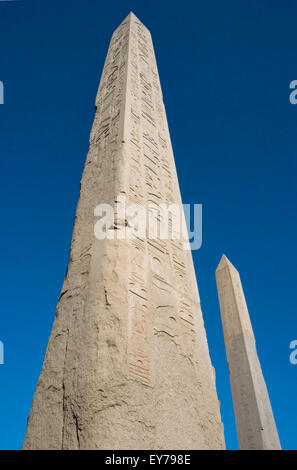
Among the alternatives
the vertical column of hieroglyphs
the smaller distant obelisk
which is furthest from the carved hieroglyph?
the smaller distant obelisk

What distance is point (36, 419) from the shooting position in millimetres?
1988

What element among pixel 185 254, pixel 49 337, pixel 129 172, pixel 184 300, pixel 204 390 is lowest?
pixel 204 390

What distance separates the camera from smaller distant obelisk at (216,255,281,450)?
231 inches

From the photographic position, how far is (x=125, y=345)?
204 centimetres

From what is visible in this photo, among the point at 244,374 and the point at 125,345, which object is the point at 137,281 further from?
the point at 244,374

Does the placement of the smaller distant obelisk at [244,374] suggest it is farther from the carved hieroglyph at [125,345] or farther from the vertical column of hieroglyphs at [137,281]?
the vertical column of hieroglyphs at [137,281]

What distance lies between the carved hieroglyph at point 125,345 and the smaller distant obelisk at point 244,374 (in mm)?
3829

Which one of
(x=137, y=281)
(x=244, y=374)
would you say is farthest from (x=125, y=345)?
(x=244, y=374)

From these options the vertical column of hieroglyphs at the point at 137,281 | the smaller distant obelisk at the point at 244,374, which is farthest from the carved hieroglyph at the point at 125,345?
the smaller distant obelisk at the point at 244,374

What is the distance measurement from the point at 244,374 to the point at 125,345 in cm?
496

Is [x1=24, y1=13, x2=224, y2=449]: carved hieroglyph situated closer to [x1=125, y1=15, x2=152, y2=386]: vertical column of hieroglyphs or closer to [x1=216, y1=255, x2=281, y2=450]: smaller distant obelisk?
[x1=125, y1=15, x2=152, y2=386]: vertical column of hieroglyphs

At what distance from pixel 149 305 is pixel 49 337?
2.00ft
